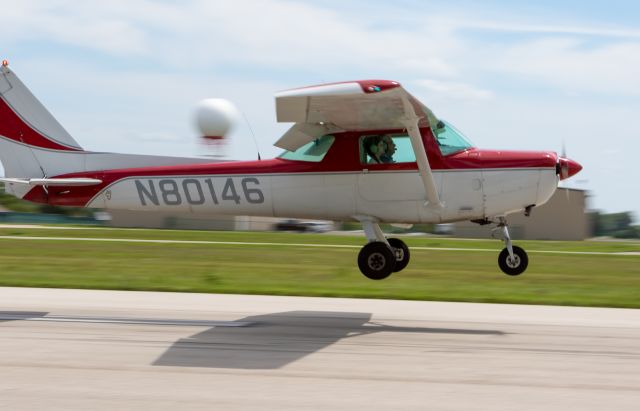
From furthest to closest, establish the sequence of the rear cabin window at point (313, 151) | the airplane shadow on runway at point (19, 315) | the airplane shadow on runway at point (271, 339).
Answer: the rear cabin window at point (313, 151)
the airplane shadow on runway at point (19, 315)
the airplane shadow on runway at point (271, 339)

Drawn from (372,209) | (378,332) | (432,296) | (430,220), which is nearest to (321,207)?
(372,209)

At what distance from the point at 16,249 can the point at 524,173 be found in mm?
19862

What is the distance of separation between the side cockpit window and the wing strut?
1.05 ft

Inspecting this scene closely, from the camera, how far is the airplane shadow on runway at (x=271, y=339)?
801 centimetres

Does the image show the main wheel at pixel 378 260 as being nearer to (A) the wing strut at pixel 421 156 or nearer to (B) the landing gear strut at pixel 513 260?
(A) the wing strut at pixel 421 156

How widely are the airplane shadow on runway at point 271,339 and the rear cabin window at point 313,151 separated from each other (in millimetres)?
2247

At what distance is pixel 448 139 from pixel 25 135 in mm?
6548

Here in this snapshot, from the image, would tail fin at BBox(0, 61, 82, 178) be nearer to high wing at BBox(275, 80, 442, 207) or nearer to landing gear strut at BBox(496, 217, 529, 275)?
high wing at BBox(275, 80, 442, 207)

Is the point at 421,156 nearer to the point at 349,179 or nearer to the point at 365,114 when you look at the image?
the point at 365,114

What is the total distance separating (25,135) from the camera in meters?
12.5

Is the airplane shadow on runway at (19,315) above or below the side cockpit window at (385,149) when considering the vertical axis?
below

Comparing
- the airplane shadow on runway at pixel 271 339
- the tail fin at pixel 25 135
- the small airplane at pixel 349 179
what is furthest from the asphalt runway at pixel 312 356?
the tail fin at pixel 25 135

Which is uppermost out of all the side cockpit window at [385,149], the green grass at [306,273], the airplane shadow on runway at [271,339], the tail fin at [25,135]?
the tail fin at [25,135]

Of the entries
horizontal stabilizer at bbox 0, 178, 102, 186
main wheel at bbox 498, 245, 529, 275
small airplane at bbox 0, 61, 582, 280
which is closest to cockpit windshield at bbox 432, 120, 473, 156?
small airplane at bbox 0, 61, 582, 280
